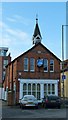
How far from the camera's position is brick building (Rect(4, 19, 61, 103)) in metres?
44.3

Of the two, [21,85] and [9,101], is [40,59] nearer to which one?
[21,85]

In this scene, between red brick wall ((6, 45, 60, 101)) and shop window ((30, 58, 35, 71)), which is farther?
shop window ((30, 58, 35, 71))

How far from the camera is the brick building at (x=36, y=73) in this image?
4431 centimetres

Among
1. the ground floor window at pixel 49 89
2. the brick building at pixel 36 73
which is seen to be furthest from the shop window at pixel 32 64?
the ground floor window at pixel 49 89

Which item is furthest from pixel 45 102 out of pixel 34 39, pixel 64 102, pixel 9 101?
pixel 34 39

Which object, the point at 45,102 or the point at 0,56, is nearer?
the point at 45,102

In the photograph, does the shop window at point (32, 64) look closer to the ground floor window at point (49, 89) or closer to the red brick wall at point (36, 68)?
the red brick wall at point (36, 68)

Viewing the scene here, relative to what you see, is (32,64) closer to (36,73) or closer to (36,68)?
(36,68)

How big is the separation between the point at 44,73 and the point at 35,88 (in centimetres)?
262

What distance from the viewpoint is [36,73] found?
1783 inches

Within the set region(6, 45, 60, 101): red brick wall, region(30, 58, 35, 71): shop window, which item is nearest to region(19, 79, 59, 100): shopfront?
region(6, 45, 60, 101): red brick wall

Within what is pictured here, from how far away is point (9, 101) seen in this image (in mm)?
39531

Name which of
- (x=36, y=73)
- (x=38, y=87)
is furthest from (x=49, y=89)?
(x=36, y=73)

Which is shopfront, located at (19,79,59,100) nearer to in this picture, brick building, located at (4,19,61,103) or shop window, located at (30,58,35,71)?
brick building, located at (4,19,61,103)
